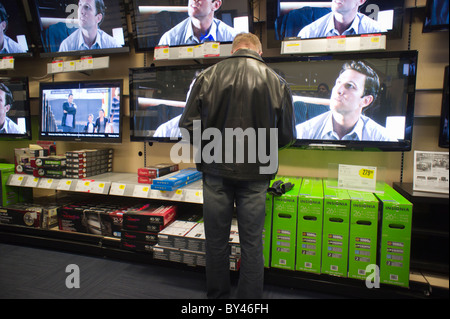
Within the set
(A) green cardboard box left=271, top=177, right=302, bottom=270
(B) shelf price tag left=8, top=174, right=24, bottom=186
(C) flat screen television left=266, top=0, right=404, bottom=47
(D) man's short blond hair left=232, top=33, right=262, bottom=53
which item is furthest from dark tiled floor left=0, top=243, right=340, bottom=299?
(C) flat screen television left=266, top=0, right=404, bottom=47

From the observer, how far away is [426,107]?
7.32ft

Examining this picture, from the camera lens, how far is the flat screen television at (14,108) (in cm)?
308

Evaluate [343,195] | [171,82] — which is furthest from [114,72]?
[343,195]

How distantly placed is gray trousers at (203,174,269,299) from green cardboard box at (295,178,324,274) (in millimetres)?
376

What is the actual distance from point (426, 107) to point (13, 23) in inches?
158

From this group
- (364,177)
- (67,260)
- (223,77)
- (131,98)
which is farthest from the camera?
(131,98)

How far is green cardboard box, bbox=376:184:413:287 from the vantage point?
6.01 feet

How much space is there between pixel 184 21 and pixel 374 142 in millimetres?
1854

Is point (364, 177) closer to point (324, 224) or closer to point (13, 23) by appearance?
point (324, 224)

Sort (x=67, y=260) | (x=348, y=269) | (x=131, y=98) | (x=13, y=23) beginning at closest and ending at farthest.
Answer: (x=348, y=269) < (x=67, y=260) < (x=131, y=98) < (x=13, y=23)

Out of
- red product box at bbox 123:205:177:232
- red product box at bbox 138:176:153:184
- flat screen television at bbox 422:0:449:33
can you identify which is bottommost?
red product box at bbox 123:205:177:232

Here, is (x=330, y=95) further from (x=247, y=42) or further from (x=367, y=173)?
(x=247, y=42)

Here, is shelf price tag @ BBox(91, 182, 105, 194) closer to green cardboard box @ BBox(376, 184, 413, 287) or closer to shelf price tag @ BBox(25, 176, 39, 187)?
shelf price tag @ BBox(25, 176, 39, 187)

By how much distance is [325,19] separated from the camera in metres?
2.20
